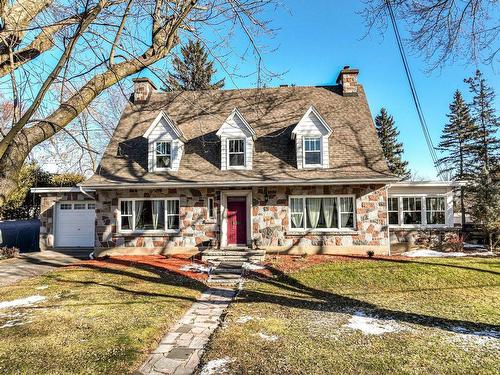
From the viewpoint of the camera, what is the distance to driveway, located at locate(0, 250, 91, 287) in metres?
11.5

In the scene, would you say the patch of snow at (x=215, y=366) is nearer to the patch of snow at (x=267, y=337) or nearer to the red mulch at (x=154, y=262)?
the patch of snow at (x=267, y=337)

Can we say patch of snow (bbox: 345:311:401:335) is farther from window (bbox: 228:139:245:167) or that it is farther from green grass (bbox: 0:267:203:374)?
window (bbox: 228:139:245:167)

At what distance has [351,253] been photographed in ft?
48.0

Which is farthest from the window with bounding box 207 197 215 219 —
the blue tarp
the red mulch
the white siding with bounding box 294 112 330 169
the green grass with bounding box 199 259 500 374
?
the blue tarp

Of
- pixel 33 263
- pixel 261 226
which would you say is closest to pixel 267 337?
pixel 261 226

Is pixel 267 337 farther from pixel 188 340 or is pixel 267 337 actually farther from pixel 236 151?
pixel 236 151

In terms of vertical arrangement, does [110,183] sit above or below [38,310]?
above

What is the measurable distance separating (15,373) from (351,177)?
12224mm

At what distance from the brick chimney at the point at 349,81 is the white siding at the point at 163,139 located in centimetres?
893

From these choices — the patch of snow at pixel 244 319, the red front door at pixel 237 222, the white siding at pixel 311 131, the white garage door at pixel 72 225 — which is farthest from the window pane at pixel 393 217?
the white garage door at pixel 72 225

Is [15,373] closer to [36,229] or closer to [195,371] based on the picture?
[195,371]

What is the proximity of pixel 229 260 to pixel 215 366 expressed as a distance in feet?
28.8

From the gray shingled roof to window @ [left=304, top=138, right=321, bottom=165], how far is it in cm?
52

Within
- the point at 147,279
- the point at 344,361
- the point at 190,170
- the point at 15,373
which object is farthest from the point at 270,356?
the point at 190,170
